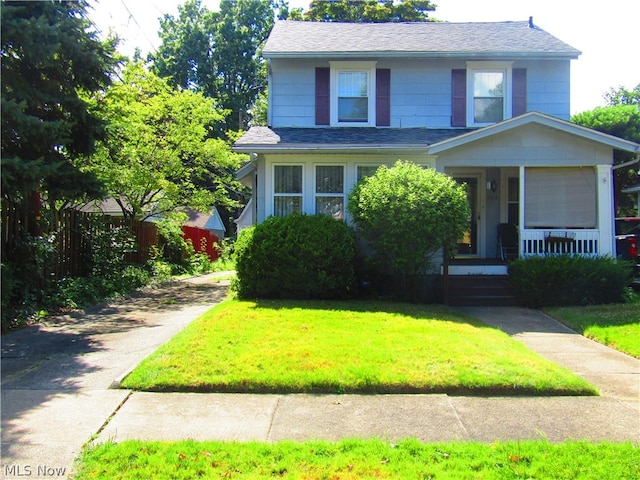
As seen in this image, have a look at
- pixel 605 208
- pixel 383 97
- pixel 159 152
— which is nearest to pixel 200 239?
pixel 159 152

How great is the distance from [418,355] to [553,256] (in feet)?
21.2

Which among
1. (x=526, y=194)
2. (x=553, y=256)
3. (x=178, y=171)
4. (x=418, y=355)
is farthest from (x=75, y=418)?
(x=178, y=171)

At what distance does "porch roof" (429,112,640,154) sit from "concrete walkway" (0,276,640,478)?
19.5 ft

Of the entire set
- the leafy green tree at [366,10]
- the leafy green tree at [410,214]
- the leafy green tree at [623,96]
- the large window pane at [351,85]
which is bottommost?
the leafy green tree at [410,214]

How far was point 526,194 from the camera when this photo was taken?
12172 mm

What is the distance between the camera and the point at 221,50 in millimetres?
41000

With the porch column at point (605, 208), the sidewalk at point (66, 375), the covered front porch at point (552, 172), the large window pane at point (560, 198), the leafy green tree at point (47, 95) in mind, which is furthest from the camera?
the large window pane at point (560, 198)

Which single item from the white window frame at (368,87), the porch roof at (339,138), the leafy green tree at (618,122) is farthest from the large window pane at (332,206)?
the leafy green tree at (618,122)

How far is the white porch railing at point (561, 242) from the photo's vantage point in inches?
460

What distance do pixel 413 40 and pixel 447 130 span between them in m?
3.04

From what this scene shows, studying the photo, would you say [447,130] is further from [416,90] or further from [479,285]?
[479,285]

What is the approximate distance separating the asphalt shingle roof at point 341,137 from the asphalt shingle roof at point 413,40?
2036mm

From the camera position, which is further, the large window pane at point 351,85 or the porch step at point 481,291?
the large window pane at point 351,85

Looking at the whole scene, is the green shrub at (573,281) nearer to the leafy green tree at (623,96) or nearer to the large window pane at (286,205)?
the large window pane at (286,205)
